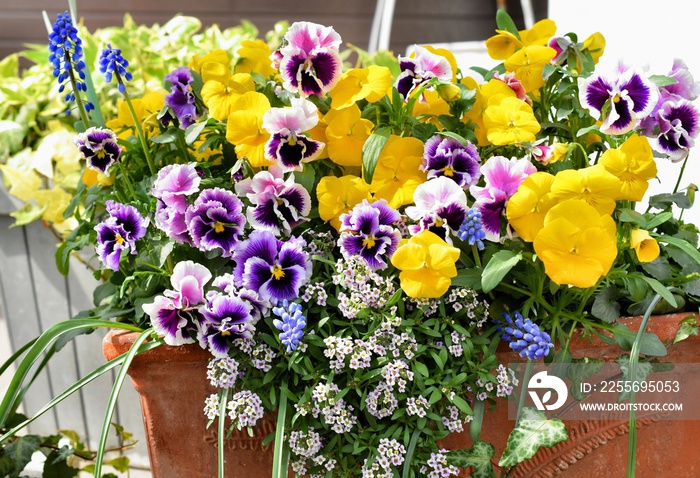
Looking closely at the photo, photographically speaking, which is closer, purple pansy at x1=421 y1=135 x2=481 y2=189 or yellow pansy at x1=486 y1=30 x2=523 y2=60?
purple pansy at x1=421 y1=135 x2=481 y2=189

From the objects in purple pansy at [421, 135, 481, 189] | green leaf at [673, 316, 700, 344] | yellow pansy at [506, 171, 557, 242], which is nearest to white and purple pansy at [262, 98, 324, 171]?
purple pansy at [421, 135, 481, 189]

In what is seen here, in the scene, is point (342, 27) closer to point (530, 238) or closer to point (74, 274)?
point (74, 274)

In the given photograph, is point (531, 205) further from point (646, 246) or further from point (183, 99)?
point (183, 99)

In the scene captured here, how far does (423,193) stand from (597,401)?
0.33 metres

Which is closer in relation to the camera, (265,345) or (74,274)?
(265,345)

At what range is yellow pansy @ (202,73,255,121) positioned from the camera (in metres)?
0.94

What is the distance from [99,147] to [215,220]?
0.20 metres

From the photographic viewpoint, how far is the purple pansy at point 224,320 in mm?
818

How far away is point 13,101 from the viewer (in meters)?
1.77

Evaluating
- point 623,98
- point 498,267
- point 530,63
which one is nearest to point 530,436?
point 498,267

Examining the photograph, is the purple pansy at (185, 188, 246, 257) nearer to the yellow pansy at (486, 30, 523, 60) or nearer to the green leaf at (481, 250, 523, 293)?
the green leaf at (481, 250, 523, 293)

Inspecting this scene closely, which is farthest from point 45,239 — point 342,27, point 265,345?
point 342,27

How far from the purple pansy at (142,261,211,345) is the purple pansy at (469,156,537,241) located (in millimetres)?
330

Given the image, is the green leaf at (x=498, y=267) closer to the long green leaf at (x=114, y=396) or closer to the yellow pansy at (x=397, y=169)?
the yellow pansy at (x=397, y=169)
